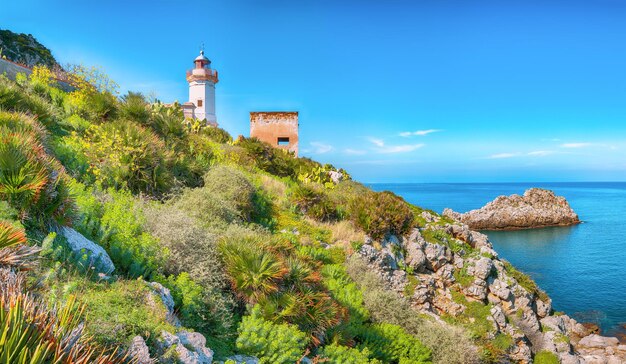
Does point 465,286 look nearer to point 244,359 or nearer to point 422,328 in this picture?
point 422,328

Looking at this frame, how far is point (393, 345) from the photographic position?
777 centimetres

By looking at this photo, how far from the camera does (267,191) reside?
1433 centimetres

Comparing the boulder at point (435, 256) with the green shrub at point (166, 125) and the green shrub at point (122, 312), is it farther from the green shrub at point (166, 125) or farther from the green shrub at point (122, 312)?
the green shrub at point (122, 312)

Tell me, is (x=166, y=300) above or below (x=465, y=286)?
above

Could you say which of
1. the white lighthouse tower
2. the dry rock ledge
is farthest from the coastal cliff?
the dry rock ledge

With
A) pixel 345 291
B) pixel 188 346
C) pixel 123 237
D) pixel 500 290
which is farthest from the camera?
pixel 500 290

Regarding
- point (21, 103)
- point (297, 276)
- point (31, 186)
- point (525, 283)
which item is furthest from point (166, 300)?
point (525, 283)

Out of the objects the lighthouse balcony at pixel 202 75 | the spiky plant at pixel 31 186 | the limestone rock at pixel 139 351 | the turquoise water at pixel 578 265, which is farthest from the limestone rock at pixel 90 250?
the lighthouse balcony at pixel 202 75

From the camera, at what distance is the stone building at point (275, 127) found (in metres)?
27.0

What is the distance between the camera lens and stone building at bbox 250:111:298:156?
88.7 ft

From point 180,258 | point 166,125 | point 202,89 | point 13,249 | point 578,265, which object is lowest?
point 578,265

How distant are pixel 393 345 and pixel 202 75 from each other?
4869 cm

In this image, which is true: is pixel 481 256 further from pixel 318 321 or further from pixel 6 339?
pixel 6 339

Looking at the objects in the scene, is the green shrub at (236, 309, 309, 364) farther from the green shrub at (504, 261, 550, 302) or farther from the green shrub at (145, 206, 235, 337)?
the green shrub at (504, 261, 550, 302)
